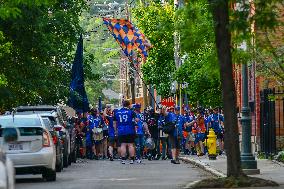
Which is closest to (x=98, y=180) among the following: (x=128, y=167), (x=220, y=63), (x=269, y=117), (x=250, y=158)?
(x=250, y=158)

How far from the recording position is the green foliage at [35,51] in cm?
4103

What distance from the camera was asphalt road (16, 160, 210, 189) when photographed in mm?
21984

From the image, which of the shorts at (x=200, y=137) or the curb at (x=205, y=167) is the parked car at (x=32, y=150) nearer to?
the curb at (x=205, y=167)

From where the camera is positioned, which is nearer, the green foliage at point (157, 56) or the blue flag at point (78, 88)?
the blue flag at point (78, 88)

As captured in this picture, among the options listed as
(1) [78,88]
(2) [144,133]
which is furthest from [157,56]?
(2) [144,133]

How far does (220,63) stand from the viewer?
66.7 feet

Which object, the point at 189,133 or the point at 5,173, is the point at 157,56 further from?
the point at 5,173

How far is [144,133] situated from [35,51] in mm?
7013

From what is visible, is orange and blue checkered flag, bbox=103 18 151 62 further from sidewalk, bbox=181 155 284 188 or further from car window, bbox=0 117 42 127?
car window, bbox=0 117 42 127

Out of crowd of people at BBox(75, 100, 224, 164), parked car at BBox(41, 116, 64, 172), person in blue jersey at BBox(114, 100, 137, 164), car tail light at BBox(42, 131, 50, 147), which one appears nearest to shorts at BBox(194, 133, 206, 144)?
crowd of people at BBox(75, 100, 224, 164)

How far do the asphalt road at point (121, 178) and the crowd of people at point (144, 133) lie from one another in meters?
2.83

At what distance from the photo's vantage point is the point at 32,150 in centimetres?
2373

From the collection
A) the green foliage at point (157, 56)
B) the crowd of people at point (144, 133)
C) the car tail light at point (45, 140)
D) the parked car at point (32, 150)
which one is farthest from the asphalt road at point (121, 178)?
the green foliage at point (157, 56)

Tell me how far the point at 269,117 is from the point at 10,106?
12181mm
